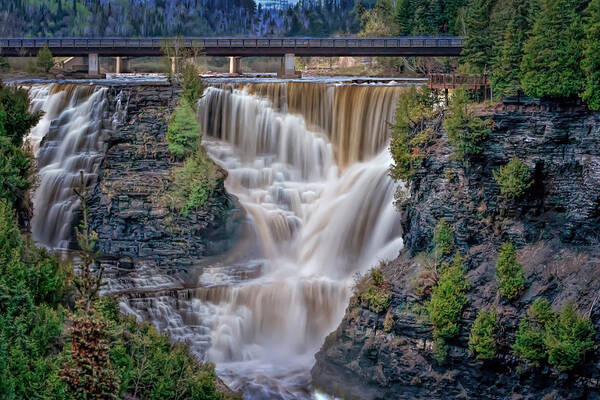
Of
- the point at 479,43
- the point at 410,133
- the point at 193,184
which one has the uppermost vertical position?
the point at 479,43

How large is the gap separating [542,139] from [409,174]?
21.4 feet

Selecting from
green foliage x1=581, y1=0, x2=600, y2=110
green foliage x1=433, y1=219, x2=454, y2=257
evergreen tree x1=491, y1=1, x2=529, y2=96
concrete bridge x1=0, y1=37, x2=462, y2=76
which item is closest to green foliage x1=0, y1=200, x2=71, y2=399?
green foliage x1=433, y1=219, x2=454, y2=257

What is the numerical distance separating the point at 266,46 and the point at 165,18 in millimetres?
81293

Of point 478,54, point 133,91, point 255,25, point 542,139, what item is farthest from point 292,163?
point 255,25

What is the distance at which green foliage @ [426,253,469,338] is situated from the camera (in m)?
39.5

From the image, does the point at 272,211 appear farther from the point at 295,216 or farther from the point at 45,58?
the point at 45,58

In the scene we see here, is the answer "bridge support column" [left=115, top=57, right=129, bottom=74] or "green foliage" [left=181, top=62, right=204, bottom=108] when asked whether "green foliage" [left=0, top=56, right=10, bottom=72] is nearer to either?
"bridge support column" [left=115, top=57, right=129, bottom=74]

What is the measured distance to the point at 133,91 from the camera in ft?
192

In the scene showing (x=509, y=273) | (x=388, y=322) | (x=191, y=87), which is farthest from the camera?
(x=191, y=87)

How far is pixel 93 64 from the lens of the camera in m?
74.2

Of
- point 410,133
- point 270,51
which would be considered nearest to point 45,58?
point 270,51

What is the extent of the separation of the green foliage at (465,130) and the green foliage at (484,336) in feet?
22.7

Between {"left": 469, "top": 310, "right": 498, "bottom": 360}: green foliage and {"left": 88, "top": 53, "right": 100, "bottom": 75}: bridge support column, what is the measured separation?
43542 mm

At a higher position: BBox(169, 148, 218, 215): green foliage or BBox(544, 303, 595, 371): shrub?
BBox(169, 148, 218, 215): green foliage
